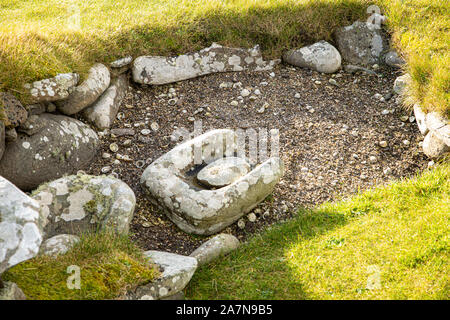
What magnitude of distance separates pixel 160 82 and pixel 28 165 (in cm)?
290

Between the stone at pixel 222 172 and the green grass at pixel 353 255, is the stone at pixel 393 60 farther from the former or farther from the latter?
the stone at pixel 222 172

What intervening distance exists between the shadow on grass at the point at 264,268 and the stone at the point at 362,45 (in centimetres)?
405

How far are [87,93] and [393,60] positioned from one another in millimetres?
5691

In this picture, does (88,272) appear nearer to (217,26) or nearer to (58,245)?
(58,245)

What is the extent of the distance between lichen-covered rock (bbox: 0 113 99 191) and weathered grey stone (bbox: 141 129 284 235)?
1.18 metres

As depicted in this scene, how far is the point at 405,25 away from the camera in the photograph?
8.39m

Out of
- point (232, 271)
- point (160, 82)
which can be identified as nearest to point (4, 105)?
point (160, 82)

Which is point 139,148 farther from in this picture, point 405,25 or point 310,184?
point 405,25

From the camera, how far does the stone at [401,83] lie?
752cm

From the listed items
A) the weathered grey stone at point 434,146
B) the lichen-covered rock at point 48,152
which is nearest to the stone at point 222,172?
the lichen-covered rock at point 48,152

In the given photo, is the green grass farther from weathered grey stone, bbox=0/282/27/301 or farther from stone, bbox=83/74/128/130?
stone, bbox=83/74/128/130

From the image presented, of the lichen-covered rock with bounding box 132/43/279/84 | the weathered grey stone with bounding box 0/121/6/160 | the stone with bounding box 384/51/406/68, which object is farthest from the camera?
the stone with bounding box 384/51/406/68

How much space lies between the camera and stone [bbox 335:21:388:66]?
27.9ft

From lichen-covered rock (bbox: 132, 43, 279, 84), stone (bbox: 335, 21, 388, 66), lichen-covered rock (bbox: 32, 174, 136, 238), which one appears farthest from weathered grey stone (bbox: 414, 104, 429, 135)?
lichen-covered rock (bbox: 32, 174, 136, 238)
